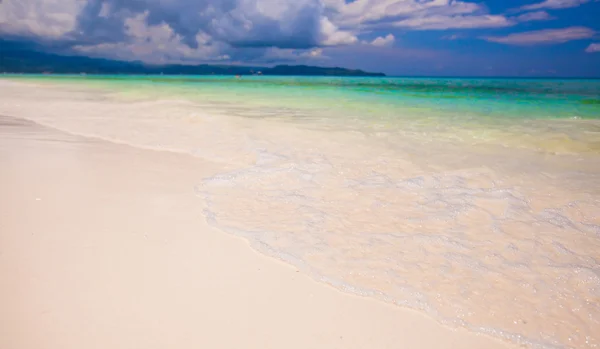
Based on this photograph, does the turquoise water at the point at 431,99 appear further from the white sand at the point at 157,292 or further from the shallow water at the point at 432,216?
the white sand at the point at 157,292

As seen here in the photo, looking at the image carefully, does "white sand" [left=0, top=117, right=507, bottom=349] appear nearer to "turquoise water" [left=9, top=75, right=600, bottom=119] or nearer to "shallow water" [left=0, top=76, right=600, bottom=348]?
"shallow water" [left=0, top=76, right=600, bottom=348]

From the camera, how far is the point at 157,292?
2.66 metres

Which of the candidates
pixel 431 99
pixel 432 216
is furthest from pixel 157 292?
pixel 431 99

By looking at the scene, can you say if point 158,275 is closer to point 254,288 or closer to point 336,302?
point 254,288

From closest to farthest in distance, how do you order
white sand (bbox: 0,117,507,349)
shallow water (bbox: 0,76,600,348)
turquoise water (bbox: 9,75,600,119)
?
white sand (bbox: 0,117,507,349) → shallow water (bbox: 0,76,600,348) → turquoise water (bbox: 9,75,600,119)

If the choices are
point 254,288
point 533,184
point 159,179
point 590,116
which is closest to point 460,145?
point 533,184

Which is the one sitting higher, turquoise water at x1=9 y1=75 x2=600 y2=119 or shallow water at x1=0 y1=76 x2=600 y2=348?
turquoise water at x1=9 y1=75 x2=600 y2=119

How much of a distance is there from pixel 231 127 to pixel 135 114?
5.19 metres

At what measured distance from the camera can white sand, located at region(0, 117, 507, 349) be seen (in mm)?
2275

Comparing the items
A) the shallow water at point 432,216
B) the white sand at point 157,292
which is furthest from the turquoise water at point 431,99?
the white sand at point 157,292

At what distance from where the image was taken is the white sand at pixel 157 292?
2275mm

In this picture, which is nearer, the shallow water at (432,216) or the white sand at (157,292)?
the white sand at (157,292)

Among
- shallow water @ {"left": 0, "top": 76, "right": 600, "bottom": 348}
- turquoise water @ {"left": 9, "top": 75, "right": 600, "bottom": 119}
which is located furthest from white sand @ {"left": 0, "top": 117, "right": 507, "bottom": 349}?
turquoise water @ {"left": 9, "top": 75, "right": 600, "bottom": 119}

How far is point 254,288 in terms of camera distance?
2.80 metres
